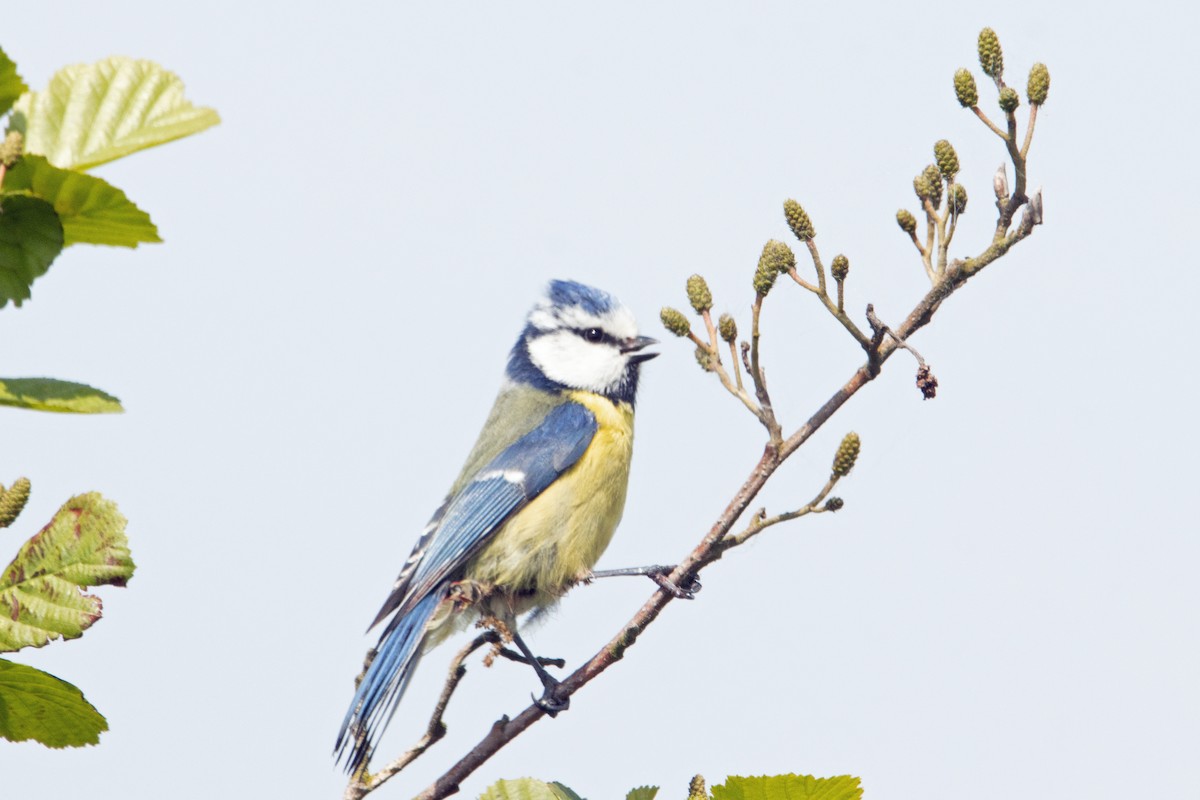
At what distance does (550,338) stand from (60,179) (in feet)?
11.6

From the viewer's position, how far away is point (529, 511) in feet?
13.7

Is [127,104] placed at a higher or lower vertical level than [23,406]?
higher

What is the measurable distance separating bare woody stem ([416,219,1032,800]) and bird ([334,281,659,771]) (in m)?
1.03

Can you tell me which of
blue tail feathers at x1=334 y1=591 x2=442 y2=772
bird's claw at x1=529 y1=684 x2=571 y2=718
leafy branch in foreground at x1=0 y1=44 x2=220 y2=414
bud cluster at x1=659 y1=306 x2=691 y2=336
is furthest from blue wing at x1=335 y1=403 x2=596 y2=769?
leafy branch in foreground at x1=0 y1=44 x2=220 y2=414

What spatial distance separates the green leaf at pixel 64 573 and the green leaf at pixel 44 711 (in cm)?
5

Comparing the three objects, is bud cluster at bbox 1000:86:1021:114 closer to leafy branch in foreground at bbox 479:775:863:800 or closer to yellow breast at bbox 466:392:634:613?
leafy branch in foreground at bbox 479:775:863:800

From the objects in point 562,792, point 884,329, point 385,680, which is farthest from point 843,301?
point 385,680

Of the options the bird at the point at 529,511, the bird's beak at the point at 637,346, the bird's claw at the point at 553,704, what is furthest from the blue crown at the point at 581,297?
the bird's claw at the point at 553,704

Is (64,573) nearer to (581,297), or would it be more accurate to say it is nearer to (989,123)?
(989,123)

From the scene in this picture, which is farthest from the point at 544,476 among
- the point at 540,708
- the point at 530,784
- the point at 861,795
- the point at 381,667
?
the point at 861,795

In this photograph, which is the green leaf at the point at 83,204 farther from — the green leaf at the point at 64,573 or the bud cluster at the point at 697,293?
the bud cluster at the point at 697,293

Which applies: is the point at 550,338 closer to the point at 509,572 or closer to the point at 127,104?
the point at 509,572

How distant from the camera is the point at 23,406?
1.59 m

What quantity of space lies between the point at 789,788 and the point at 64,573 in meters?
1.10
